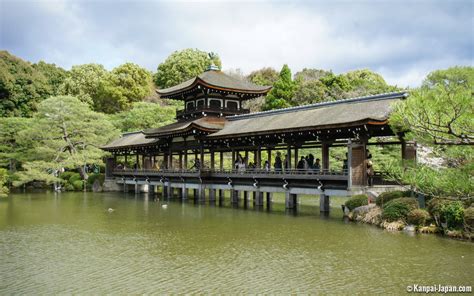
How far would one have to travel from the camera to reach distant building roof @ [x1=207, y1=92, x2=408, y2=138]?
20.7 metres

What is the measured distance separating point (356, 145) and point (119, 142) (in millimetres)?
27272

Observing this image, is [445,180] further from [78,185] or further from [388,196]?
[78,185]

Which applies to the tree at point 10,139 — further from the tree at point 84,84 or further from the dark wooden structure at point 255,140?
the tree at point 84,84

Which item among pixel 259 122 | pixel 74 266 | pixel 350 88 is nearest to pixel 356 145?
pixel 259 122

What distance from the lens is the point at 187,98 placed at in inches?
1462

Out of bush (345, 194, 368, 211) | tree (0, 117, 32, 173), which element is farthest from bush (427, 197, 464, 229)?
tree (0, 117, 32, 173)

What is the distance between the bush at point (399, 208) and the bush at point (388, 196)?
2.78 feet

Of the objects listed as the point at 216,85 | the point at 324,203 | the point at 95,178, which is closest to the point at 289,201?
the point at 324,203

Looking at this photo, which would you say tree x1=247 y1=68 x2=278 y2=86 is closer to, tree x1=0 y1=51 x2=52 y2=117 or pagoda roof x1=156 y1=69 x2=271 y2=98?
tree x1=0 y1=51 x2=52 y2=117

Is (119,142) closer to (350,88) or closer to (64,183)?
(64,183)

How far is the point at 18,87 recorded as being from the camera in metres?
55.5

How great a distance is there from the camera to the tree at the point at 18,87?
53.6 m

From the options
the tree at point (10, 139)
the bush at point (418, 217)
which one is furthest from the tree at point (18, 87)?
the bush at point (418, 217)

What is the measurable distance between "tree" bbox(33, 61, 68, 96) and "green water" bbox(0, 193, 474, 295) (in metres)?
48.4
